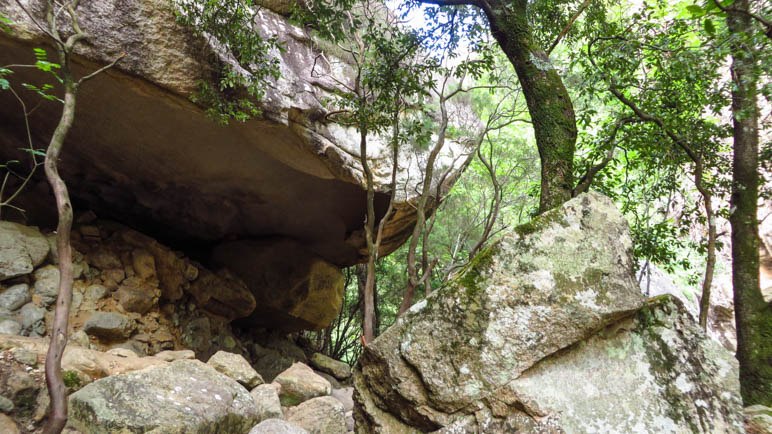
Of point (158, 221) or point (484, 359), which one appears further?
point (158, 221)

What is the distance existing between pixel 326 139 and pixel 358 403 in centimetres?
495

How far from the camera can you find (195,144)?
25.2ft

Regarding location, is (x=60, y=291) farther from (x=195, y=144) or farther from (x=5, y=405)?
(x=195, y=144)

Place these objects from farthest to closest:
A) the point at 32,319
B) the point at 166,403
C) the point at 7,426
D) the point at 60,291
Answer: the point at 32,319 < the point at 166,403 < the point at 7,426 < the point at 60,291

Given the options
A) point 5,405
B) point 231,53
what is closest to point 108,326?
point 5,405

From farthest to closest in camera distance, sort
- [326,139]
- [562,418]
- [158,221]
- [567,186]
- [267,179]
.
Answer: [158,221], [267,179], [326,139], [567,186], [562,418]

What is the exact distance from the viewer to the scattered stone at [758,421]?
10.9 feet

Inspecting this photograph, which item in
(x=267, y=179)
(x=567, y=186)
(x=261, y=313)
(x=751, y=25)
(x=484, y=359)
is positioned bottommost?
(x=484, y=359)

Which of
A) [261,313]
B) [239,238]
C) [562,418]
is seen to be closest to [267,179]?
[239,238]

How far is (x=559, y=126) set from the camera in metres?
4.62

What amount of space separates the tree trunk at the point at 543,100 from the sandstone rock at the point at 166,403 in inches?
138

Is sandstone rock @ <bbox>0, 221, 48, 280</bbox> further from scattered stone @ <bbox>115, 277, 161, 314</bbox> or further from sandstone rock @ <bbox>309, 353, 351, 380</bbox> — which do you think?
sandstone rock @ <bbox>309, 353, 351, 380</bbox>

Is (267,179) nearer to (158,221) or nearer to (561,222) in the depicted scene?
(158,221)

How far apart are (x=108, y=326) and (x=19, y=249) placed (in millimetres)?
1588
